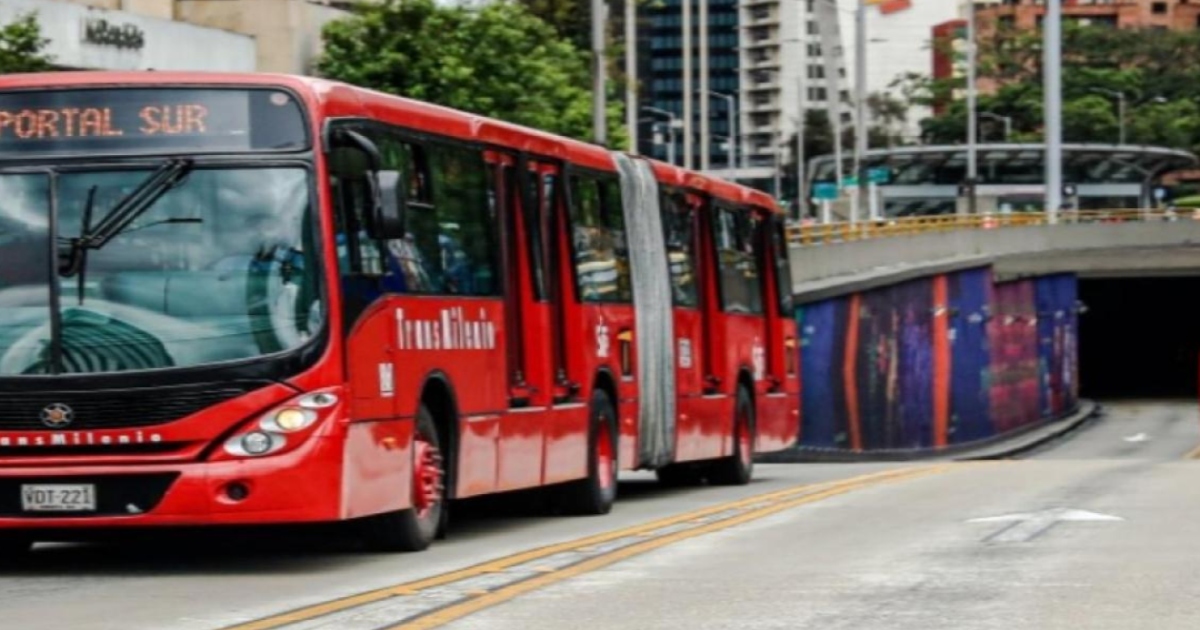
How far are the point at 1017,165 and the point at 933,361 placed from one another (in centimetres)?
6597

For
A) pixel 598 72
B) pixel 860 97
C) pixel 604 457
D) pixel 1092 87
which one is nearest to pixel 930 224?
pixel 860 97

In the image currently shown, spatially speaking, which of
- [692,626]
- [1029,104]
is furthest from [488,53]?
[1029,104]

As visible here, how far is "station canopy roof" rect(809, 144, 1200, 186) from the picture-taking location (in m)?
121

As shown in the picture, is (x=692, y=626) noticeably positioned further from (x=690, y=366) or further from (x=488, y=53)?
(x=488, y=53)

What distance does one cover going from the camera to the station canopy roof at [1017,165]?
4761 inches

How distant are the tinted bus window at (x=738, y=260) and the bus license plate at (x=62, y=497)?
42.4ft

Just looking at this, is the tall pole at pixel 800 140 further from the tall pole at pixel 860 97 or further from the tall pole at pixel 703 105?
the tall pole at pixel 860 97

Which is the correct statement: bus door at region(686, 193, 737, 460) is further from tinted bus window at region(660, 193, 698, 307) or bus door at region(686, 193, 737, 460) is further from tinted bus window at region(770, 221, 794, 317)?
tinted bus window at region(770, 221, 794, 317)

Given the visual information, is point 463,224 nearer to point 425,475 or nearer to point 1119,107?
point 425,475

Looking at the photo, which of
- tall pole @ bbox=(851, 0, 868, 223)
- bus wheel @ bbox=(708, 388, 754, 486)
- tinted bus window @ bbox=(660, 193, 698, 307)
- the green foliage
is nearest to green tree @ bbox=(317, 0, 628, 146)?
tall pole @ bbox=(851, 0, 868, 223)

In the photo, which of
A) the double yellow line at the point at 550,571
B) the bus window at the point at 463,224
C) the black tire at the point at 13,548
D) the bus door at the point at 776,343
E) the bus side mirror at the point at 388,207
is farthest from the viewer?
the bus door at the point at 776,343

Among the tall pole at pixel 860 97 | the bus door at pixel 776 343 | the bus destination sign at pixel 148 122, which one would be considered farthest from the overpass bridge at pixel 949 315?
the bus destination sign at pixel 148 122

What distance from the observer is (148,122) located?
15141 mm

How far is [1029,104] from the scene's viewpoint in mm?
168125
